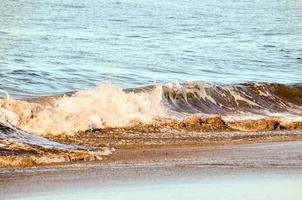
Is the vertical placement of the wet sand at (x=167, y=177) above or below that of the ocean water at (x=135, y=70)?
below

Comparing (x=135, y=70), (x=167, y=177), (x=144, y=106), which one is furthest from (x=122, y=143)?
(x=135, y=70)

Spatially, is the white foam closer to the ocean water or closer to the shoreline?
the ocean water

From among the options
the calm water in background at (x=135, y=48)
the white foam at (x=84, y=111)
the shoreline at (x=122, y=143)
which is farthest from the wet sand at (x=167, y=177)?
the calm water in background at (x=135, y=48)

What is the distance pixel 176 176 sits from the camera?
7.56 m

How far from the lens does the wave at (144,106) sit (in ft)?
34.7

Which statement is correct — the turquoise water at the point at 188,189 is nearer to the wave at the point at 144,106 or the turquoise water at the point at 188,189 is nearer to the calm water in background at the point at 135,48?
the wave at the point at 144,106

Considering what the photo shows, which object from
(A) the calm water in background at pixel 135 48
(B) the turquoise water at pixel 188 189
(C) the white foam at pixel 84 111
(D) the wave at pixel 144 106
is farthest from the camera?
(A) the calm water in background at pixel 135 48

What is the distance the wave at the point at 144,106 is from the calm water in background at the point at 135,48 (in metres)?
2.38

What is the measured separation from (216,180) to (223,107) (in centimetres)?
677

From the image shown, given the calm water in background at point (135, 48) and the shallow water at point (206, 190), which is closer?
the shallow water at point (206, 190)

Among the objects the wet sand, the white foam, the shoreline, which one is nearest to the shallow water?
the wet sand

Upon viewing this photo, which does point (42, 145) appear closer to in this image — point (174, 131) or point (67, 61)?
point (174, 131)

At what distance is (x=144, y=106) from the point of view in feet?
40.9

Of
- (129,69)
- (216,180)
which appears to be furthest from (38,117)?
(129,69)
